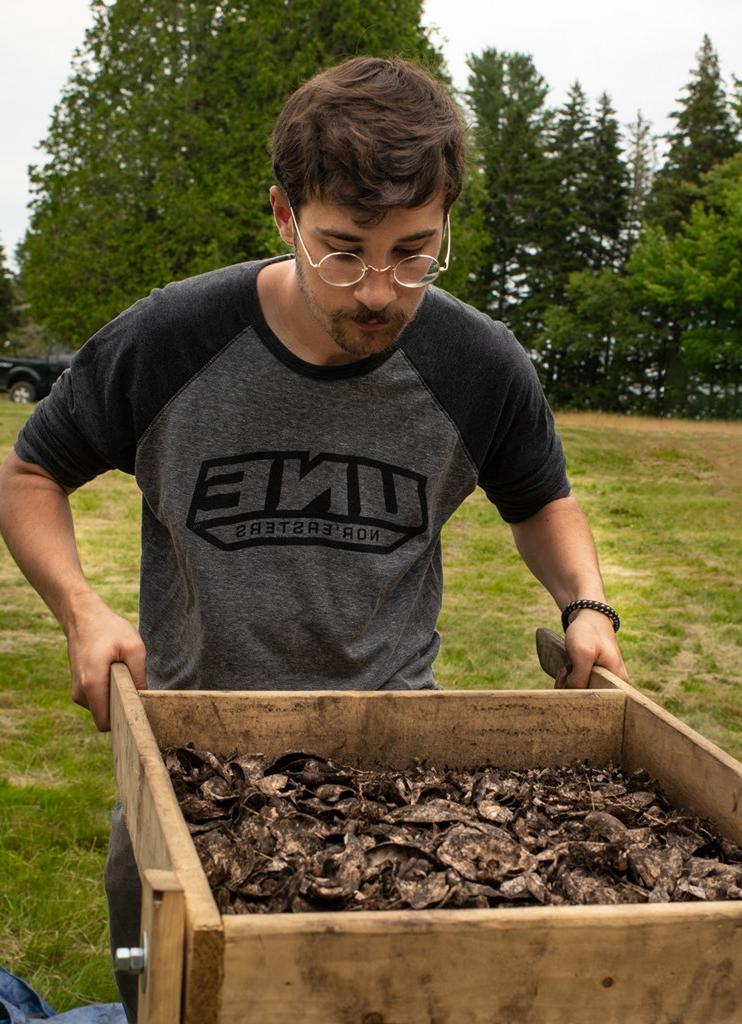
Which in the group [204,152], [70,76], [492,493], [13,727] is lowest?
[13,727]

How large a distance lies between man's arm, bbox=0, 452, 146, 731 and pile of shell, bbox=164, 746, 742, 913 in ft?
0.78

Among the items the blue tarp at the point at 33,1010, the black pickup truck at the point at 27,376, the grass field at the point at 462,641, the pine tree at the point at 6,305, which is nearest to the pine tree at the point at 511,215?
the pine tree at the point at 6,305

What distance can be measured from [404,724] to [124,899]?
89 centimetres

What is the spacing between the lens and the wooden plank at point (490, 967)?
4.54 feet

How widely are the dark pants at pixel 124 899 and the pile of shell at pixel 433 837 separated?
25.9 inches

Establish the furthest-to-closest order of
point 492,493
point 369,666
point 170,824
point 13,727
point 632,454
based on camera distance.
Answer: point 632,454 → point 13,727 → point 492,493 → point 369,666 → point 170,824

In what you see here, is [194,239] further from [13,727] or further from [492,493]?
[492,493]

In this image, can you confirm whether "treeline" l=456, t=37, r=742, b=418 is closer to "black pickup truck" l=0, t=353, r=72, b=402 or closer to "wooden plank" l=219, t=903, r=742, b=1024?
"black pickup truck" l=0, t=353, r=72, b=402

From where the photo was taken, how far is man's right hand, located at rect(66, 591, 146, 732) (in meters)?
2.34

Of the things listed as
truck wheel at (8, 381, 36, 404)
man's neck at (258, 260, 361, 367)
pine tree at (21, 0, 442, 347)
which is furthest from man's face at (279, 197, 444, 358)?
truck wheel at (8, 381, 36, 404)

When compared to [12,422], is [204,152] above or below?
above

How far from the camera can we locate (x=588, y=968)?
1.46 metres

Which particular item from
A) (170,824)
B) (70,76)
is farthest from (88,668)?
(70,76)

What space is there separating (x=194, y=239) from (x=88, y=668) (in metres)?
22.6
